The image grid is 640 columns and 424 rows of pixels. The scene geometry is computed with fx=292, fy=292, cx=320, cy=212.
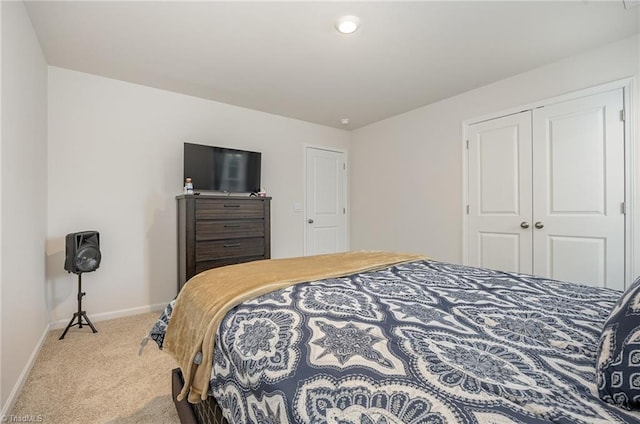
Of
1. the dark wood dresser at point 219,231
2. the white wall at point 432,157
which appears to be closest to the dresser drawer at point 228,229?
the dark wood dresser at point 219,231

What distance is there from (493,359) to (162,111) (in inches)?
142

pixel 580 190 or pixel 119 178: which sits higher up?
pixel 119 178

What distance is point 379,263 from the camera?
5.85 ft

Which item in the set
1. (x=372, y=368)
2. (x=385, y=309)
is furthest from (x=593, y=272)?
(x=372, y=368)

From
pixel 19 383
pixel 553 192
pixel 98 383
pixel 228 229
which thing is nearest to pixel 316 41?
pixel 228 229

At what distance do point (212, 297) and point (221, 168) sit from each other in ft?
8.04

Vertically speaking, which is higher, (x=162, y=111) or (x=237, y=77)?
(x=237, y=77)

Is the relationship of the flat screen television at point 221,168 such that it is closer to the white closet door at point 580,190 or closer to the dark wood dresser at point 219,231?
the dark wood dresser at point 219,231

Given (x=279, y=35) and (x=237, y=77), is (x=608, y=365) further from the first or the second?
(x=237, y=77)

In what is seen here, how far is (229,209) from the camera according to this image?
3.11 meters

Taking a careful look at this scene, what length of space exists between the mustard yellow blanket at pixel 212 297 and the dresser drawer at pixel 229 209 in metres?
1.47

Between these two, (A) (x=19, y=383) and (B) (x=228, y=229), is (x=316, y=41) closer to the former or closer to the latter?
(B) (x=228, y=229)

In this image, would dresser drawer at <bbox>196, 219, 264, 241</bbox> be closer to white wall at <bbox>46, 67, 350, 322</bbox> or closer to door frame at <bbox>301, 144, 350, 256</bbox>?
white wall at <bbox>46, 67, 350, 322</bbox>

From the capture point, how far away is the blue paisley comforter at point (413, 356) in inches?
21.3
